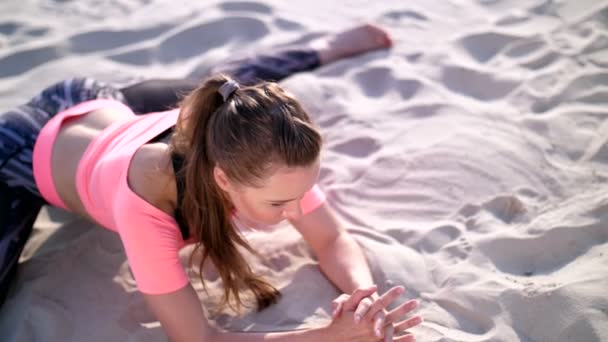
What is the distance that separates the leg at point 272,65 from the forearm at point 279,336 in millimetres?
1033

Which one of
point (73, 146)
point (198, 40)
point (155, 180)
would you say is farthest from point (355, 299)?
point (198, 40)

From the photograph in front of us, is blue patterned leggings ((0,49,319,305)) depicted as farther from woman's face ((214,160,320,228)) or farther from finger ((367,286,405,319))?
finger ((367,286,405,319))

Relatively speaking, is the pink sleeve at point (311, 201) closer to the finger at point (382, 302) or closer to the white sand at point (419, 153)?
the white sand at point (419, 153)

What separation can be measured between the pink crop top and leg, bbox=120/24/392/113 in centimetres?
26

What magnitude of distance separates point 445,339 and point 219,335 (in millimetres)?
670

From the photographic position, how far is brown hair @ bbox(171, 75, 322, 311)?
4.97 feet

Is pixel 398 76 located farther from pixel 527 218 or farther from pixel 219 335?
pixel 219 335

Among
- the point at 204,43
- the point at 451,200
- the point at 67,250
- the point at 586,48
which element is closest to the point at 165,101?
the point at 67,250

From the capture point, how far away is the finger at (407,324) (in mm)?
1726

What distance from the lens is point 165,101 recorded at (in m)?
2.53

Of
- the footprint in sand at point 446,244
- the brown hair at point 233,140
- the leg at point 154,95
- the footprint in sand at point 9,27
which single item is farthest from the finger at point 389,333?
the footprint in sand at point 9,27

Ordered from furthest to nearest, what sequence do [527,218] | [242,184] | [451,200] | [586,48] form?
[586,48], [451,200], [527,218], [242,184]

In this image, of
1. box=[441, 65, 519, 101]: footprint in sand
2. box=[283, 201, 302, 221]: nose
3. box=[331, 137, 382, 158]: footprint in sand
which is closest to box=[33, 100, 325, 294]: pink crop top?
box=[283, 201, 302, 221]: nose

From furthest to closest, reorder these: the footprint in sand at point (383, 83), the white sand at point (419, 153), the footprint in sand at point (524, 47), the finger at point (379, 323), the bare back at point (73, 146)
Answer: the footprint in sand at point (524, 47)
the footprint in sand at point (383, 83)
the bare back at point (73, 146)
the white sand at point (419, 153)
the finger at point (379, 323)
